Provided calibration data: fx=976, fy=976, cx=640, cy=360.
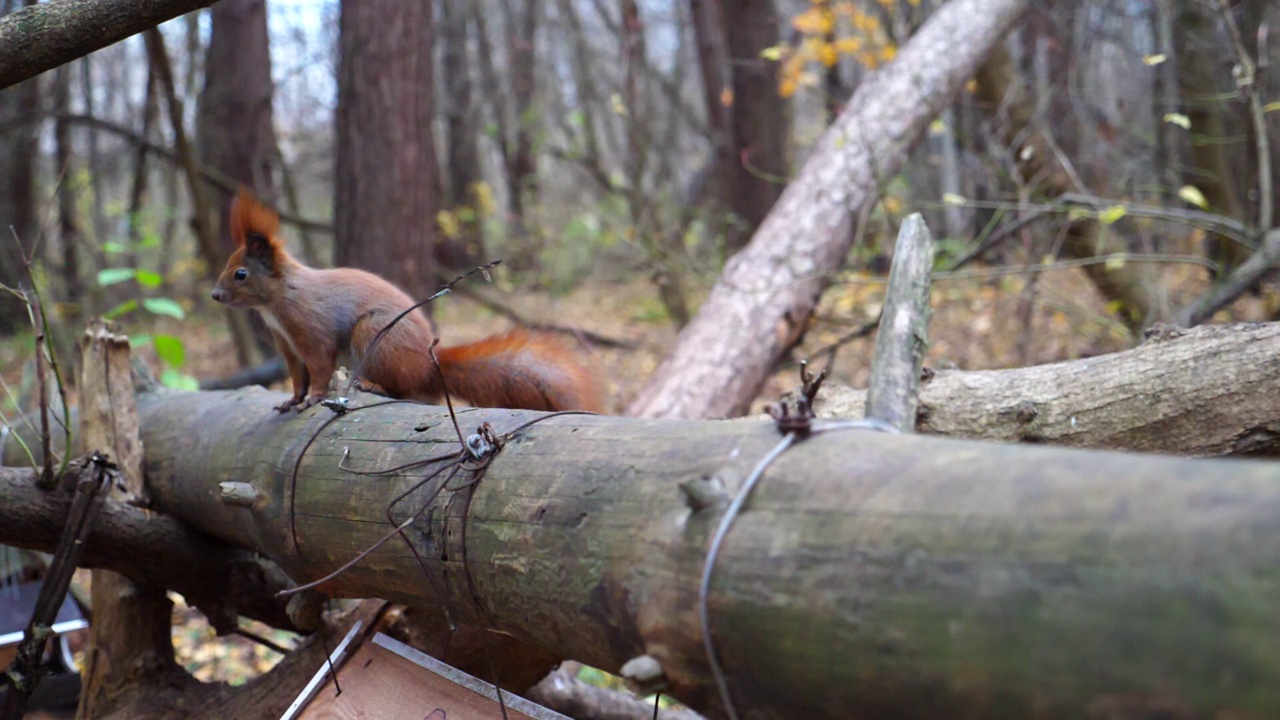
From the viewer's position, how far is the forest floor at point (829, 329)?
4902mm

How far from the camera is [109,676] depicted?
9.25 ft

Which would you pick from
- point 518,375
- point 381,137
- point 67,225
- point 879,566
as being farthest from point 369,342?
point 67,225

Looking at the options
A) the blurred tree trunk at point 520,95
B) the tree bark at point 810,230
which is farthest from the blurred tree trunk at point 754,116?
the blurred tree trunk at point 520,95

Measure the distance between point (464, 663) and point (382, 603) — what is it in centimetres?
27

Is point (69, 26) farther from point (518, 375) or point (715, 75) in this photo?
point (715, 75)

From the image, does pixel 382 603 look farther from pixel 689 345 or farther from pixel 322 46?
pixel 322 46

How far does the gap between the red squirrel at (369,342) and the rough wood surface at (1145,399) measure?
1054mm

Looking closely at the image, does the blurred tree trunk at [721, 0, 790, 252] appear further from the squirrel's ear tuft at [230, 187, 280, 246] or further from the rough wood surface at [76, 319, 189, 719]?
the rough wood surface at [76, 319, 189, 719]

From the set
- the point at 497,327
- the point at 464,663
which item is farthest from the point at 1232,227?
the point at 497,327

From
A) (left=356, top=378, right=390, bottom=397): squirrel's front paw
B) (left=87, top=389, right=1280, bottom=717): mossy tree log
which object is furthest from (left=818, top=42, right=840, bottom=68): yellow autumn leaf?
(left=87, top=389, right=1280, bottom=717): mossy tree log

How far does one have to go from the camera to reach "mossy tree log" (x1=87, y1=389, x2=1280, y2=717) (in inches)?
38.5

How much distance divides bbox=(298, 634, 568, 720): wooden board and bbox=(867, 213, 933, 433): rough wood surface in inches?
33.7

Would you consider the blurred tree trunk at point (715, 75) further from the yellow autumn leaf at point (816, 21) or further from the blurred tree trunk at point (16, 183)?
the blurred tree trunk at point (16, 183)

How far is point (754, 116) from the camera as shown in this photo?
8.94 meters
